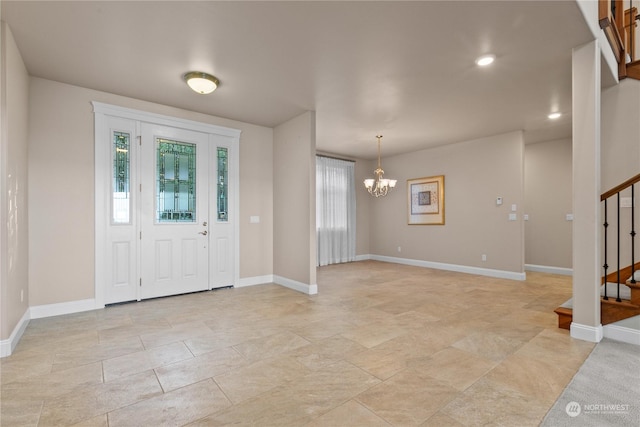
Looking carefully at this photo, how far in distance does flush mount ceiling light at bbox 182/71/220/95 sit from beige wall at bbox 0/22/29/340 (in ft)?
4.89

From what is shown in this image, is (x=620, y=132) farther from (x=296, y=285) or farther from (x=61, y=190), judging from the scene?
(x=61, y=190)

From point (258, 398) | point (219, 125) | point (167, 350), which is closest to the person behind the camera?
point (258, 398)

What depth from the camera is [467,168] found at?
21.5 feet

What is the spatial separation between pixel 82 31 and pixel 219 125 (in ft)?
7.65

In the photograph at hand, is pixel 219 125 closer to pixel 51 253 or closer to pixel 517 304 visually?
pixel 51 253

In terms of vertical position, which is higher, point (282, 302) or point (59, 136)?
point (59, 136)

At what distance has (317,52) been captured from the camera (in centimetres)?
311

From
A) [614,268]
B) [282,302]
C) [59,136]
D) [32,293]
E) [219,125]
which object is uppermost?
[219,125]

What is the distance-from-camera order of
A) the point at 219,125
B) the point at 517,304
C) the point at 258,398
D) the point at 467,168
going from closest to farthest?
the point at 258,398 < the point at 517,304 < the point at 219,125 < the point at 467,168

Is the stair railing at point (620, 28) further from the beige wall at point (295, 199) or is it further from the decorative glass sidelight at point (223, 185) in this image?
the decorative glass sidelight at point (223, 185)

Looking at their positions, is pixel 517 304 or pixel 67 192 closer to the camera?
pixel 67 192

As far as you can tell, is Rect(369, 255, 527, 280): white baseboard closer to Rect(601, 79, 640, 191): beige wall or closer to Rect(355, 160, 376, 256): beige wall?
A: Rect(355, 160, 376, 256): beige wall

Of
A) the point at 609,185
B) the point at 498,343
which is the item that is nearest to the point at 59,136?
the point at 498,343

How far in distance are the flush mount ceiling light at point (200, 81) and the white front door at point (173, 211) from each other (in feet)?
4.09
